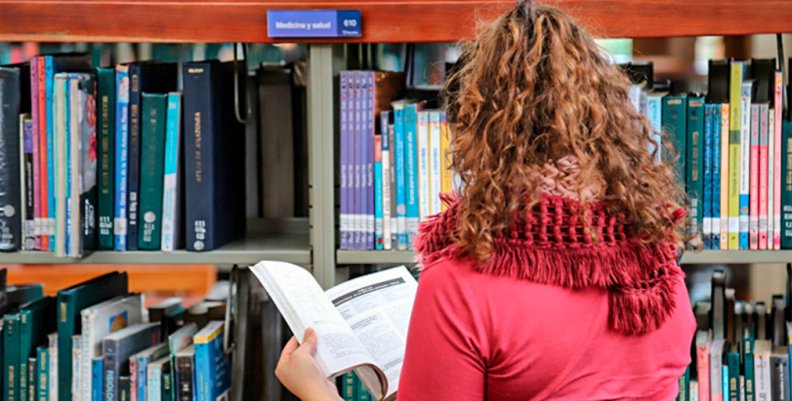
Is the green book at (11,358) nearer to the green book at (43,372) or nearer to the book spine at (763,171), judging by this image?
the green book at (43,372)

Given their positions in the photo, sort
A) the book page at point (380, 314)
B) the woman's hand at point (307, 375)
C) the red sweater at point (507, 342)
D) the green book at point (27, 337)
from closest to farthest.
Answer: the red sweater at point (507, 342)
the woman's hand at point (307, 375)
the book page at point (380, 314)
the green book at point (27, 337)

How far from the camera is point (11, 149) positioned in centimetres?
184

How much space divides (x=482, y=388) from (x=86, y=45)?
60.3 inches

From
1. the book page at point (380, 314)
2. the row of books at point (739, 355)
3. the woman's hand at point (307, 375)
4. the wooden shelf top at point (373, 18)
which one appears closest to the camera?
the woman's hand at point (307, 375)

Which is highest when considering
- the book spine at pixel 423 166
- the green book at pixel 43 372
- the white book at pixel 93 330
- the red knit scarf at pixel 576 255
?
the book spine at pixel 423 166

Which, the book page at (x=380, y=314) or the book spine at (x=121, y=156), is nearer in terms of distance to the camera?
the book page at (x=380, y=314)

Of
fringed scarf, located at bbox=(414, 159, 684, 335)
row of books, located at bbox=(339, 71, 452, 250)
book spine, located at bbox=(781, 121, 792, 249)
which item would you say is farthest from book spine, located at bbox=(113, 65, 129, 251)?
book spine, located at bbox=(781, 121, 792, 249)

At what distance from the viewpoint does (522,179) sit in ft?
3.63

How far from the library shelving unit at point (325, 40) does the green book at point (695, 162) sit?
0.07m

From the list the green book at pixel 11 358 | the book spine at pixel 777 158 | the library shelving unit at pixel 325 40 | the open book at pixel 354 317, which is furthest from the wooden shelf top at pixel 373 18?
the green book at pixel 11 358

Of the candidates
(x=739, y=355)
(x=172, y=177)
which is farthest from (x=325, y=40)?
(x=739, y=355)

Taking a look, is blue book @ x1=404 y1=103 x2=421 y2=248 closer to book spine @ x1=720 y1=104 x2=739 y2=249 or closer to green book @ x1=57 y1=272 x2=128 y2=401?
book spine @ x1=720 y1=104 x2=739 y2=249

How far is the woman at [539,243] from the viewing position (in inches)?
43.0

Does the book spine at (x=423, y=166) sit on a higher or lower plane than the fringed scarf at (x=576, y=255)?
higher
